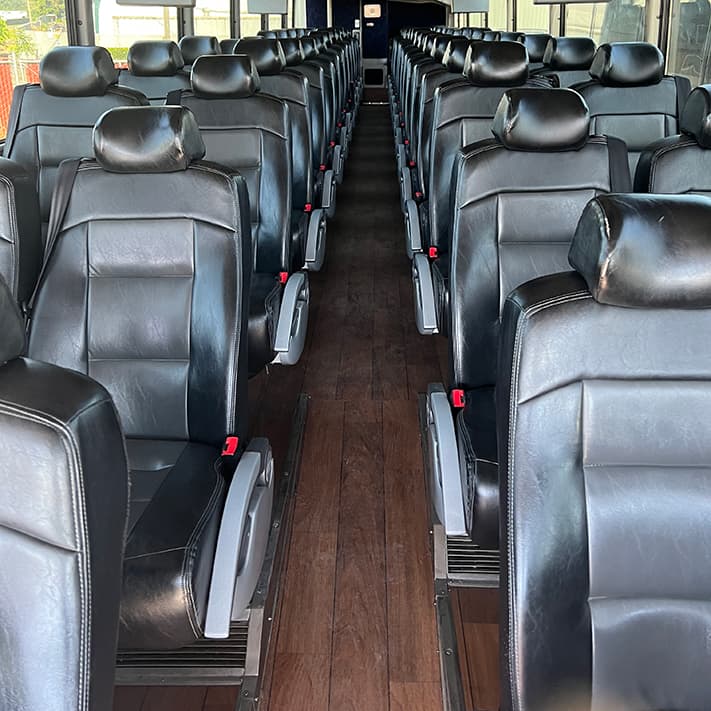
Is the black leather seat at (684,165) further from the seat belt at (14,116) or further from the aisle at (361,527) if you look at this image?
the seat belt at (14,116)

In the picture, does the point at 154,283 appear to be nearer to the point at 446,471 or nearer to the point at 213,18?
the point at 446,471

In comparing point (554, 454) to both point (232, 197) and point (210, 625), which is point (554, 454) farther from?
point (232, 197)

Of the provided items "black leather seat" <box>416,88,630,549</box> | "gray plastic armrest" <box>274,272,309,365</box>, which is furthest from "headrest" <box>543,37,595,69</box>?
"black leather seat" <box>416,88,630,549</box>

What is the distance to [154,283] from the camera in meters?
2.02

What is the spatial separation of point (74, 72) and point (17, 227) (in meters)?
1.54

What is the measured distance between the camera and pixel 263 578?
6.84ft

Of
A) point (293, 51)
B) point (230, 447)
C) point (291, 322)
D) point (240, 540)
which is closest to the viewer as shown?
point (240, 540)

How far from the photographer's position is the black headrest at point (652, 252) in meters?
1.15

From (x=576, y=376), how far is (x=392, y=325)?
3.02 meters

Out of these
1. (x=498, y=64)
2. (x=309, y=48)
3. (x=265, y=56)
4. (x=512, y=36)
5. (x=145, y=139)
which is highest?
(x=512, y=36)

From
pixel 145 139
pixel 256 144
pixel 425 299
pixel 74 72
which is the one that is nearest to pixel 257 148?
pixel 256 144

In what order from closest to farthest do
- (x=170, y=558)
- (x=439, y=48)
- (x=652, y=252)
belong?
1. (x=652, y=252)
2. (x=170, y=558)
3. (x=439, y=48)

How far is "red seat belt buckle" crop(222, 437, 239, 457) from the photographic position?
6.25ft

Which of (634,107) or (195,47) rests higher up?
(195,47)
